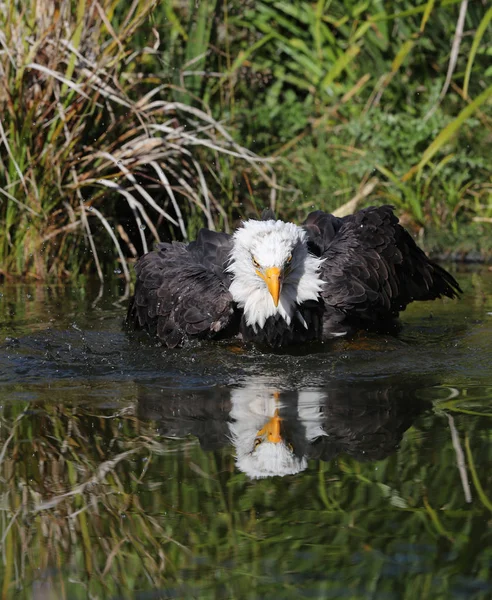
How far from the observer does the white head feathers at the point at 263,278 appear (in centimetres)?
614

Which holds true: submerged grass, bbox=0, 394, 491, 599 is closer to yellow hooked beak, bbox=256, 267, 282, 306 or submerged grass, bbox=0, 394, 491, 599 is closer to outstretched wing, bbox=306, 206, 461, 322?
yellow hooked beak, bbox=256, 267, 282, 306

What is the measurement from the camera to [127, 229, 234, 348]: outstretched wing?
20.7ft

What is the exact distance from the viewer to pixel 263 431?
14.9 feet

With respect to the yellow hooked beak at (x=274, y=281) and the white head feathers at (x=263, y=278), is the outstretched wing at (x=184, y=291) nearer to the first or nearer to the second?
the white head feathers at (x=263, y=278)

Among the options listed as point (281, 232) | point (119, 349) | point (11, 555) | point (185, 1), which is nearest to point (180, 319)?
point (119, 349)

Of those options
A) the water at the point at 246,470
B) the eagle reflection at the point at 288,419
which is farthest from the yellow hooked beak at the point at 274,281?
the eagle reflection at the point at 288,419

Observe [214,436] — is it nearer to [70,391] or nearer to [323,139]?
[70,391]

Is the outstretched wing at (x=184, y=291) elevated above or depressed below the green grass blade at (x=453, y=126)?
below

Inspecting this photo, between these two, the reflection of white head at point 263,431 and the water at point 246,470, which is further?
the reflection of white head at point 263,431

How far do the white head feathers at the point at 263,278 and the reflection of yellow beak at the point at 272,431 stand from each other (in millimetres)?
1504

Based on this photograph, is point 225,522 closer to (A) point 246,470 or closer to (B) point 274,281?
(A) point 246,470

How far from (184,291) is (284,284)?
0.59m

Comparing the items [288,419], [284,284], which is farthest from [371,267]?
[288,419]

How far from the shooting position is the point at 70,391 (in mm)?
5352
